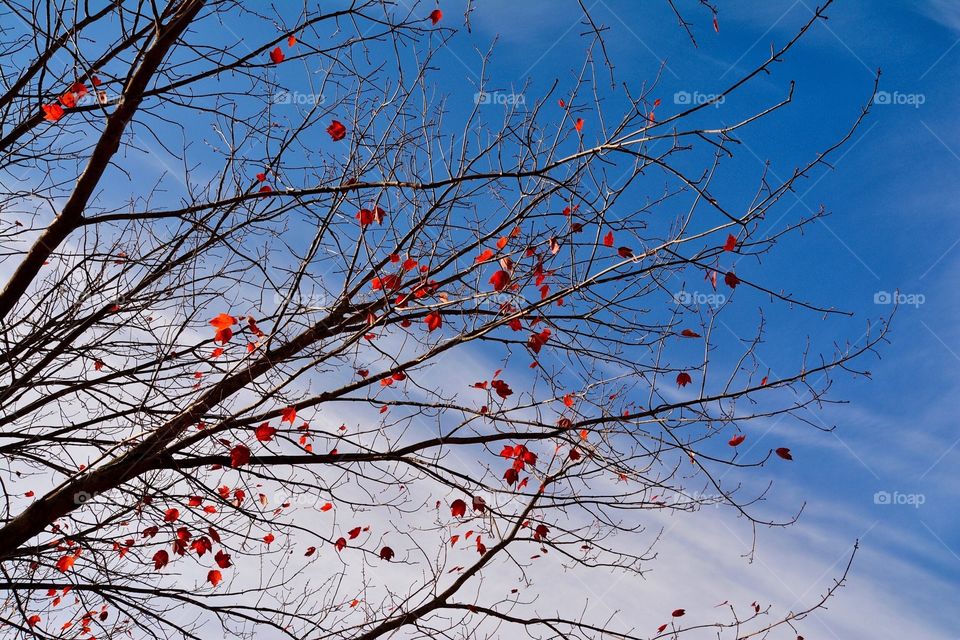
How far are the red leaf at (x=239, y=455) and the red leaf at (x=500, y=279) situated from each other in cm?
209

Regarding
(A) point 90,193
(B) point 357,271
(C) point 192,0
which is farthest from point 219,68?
(B) point 357,271

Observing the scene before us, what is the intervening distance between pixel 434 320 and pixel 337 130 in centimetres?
176

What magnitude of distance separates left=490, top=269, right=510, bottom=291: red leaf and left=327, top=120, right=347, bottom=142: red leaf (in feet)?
5.83

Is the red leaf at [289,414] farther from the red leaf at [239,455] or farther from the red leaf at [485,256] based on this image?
the red leaf at [485,256]

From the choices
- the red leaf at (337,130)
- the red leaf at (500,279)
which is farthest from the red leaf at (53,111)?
the red leaf at (500,279)

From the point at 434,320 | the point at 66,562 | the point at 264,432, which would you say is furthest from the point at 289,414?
→ the point at 66,562

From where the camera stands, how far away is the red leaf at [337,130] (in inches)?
207

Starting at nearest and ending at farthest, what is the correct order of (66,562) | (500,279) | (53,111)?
(500,279) → (53,111) → (66,562)

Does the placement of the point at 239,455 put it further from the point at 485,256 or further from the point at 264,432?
the point at 485,256

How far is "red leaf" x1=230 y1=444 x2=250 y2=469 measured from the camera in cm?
459

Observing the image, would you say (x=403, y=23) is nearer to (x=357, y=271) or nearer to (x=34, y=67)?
(x=357, y=271)

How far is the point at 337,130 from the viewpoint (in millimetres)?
5289

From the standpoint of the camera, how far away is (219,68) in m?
4.88

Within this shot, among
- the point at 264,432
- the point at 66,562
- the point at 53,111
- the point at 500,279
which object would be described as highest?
the point at 53,111
